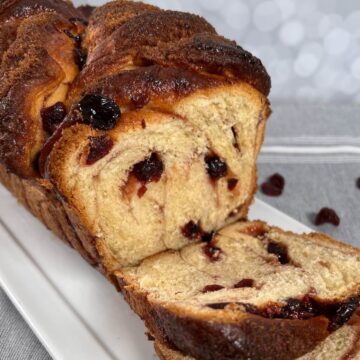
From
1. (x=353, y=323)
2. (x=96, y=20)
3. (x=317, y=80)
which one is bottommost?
(x=317, y=80)

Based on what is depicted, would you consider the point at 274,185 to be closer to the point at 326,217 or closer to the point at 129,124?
the point at 326,217

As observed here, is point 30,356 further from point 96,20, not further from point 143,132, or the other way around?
point 96,20

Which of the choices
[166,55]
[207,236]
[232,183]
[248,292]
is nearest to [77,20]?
[166,55]

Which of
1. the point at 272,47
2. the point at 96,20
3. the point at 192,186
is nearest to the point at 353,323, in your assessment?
the point at 192,186

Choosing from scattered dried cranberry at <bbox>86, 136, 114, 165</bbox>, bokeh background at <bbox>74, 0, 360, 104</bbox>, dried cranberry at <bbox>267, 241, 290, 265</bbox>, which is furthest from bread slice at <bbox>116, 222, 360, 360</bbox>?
bokeh background at <bbox>74, 0, 360, 104</bbox>

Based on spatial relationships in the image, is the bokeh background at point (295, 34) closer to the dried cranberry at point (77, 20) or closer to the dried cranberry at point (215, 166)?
the dried cranberry at point (77, 20)

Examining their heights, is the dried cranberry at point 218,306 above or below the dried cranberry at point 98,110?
below

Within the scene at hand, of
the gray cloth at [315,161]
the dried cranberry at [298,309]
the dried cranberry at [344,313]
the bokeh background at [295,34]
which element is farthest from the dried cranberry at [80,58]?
the bokeh background at [295,34]
